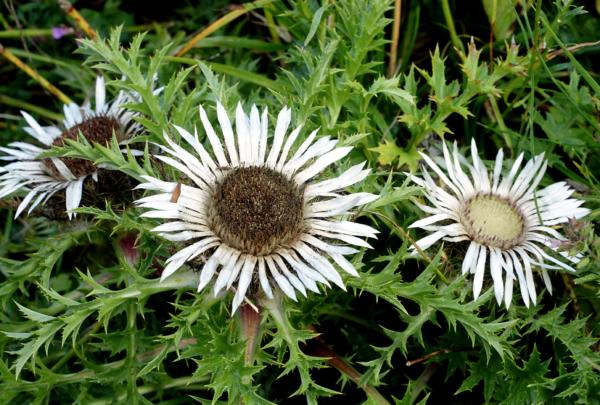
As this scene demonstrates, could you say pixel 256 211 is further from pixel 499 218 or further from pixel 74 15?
pixel 74 15

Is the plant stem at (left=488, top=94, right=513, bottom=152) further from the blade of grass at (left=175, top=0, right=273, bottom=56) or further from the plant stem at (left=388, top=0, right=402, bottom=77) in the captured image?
the blade of grass at (left=175, top=0, right=273, bottom=56)

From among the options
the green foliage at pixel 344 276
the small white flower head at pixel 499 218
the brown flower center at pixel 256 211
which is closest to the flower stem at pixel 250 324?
the green foliage at pixel 344 276

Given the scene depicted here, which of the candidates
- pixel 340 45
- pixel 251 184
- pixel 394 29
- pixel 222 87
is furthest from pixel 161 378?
pixel 394 29

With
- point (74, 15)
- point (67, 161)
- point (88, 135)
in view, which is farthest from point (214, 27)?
point (67, 161)

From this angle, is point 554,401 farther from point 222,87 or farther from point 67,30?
point 67,30

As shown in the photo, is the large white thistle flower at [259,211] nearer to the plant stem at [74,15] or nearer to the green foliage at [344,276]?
the green foliage at [344,276]

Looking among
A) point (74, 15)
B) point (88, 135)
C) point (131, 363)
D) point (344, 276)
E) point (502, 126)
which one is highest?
point (74, 15)

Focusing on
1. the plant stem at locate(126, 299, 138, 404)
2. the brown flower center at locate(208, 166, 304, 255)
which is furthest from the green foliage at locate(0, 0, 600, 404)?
the brown flower center at locate(208, 166, 304, 255)
